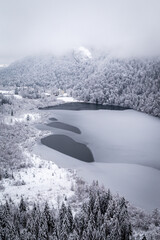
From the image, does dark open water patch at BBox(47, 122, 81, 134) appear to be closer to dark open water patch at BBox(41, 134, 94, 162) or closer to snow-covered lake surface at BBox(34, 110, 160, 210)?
snow-covered lake surface at BBox(34, 110, 160, 210)

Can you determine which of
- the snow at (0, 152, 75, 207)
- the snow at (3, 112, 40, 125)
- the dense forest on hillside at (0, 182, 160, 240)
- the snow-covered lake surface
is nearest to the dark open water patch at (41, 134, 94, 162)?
the snow-covered lake surface

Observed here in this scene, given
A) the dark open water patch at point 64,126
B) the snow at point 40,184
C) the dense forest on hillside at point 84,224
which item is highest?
the dense forest on hillside at point 84,224

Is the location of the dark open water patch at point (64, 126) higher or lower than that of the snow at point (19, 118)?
higher

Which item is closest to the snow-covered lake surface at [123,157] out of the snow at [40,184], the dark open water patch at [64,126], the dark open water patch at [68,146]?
the dark open water patch at [68,146]

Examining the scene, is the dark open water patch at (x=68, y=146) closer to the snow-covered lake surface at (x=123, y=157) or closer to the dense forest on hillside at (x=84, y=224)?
Result: the snow-covered lake surface at (x=123, y=157)

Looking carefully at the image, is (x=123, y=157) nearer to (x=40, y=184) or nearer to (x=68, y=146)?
(x=68, y=146)

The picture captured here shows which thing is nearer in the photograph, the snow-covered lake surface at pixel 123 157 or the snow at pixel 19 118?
the snow-covered lake surface at pixel 123 157

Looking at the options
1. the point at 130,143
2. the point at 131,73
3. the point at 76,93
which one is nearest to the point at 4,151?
the point at 130,143
